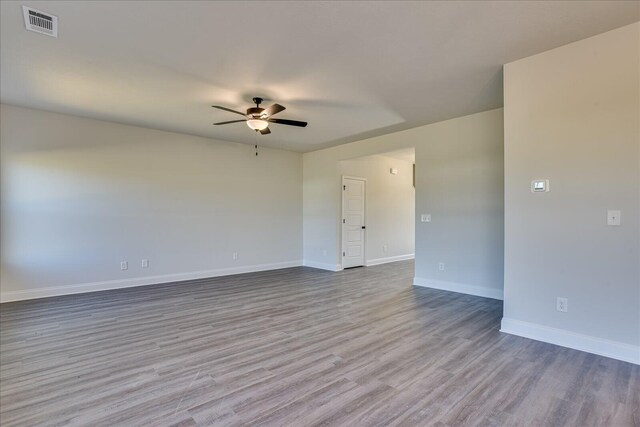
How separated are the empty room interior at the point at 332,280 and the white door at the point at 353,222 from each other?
1500 mm

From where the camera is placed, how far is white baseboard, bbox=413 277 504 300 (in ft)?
14.7

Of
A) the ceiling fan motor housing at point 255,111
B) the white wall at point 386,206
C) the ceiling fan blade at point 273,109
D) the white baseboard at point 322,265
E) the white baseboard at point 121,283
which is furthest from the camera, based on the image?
the white wall at point 386,206

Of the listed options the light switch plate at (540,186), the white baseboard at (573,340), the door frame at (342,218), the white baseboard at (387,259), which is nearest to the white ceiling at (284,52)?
the light switch plate at (540,186)

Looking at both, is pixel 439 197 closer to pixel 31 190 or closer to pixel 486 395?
pixel 486 395

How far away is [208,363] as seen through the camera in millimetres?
2537

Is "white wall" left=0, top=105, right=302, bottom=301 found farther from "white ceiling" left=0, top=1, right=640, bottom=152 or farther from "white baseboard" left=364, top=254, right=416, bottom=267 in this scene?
"white baseboard" left=364, top=254, right=416, bottom=267

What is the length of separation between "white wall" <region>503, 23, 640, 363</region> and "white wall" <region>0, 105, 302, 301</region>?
191 inches

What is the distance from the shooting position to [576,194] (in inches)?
109

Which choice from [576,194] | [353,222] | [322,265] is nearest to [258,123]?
[576,194]

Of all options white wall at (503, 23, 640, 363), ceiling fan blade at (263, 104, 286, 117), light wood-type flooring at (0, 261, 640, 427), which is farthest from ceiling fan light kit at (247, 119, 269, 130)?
white wall at (503, 23, 640, 363)

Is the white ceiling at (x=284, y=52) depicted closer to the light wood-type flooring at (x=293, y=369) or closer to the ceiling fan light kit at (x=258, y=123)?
the ceiling fan light kit at (x=258, y=123)

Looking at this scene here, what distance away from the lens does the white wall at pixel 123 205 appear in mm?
4395

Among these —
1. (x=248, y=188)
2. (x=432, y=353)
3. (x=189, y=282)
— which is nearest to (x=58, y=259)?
(x=189, y=282)

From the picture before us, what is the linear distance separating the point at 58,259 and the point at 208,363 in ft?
11.9
